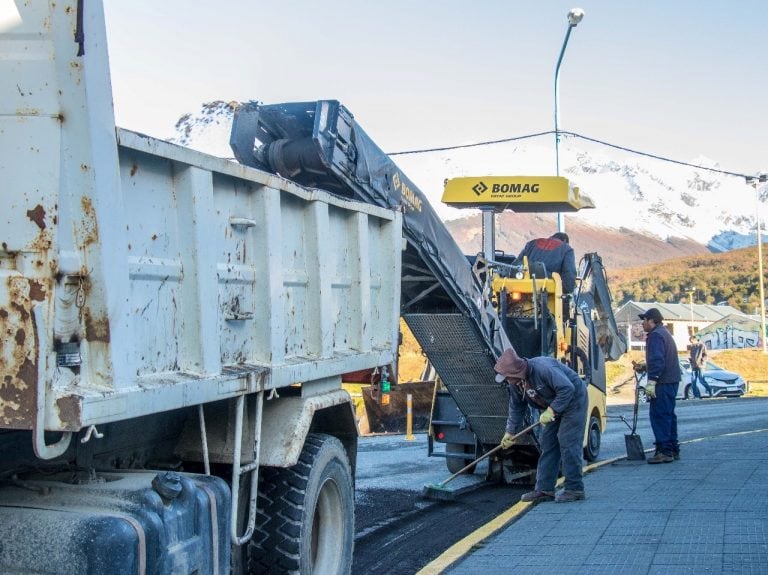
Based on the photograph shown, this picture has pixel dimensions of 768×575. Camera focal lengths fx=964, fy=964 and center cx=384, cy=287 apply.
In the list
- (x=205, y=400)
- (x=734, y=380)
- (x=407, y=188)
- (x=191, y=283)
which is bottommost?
(x=734, y=380)

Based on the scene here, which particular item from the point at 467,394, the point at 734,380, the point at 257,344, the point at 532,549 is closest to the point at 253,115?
the point at 257,344

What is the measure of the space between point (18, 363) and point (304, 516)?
2322 mm

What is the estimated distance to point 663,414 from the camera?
11.1m

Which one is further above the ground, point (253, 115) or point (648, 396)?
point (253, 115)

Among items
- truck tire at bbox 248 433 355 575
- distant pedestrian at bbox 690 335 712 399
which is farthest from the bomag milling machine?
distant pedestrian at bbox 690 335 712 399

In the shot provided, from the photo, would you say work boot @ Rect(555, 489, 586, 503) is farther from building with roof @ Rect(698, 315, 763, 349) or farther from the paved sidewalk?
building with roof @ Rect(698, 315, 763, 349)

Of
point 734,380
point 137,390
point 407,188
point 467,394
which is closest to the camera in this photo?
point 137,390

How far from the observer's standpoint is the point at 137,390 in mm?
3514

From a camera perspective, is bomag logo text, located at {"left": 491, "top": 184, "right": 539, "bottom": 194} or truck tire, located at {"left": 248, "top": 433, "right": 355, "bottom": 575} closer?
truck tire, located at {"left": 248, "top": 433, "right": 355, "bottom": 575}

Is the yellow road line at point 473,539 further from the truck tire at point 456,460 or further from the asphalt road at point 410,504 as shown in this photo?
the truck tire at point 456,460

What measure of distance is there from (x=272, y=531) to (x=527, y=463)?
589 centimetres

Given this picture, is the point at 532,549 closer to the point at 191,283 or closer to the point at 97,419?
the point at 191,283

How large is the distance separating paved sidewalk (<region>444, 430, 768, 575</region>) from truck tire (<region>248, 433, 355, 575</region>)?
3.54ft

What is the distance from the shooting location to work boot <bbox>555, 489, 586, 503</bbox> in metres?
8.71
